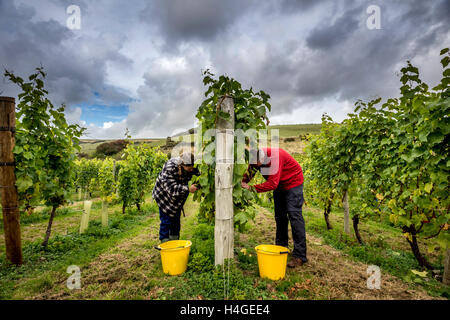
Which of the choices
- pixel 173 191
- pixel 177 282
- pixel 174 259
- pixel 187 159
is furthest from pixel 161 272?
pixel 187 159

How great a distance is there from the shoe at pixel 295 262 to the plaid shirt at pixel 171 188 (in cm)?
200

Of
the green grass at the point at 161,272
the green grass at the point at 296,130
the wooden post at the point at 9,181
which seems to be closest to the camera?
the green grass at the point at 161,272

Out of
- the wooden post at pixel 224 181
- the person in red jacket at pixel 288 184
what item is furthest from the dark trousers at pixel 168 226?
the person in red jacket at pixel 288 184

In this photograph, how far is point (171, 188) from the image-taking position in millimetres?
3674

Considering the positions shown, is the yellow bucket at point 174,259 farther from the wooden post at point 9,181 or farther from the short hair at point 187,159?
the wooden post at point 9,181

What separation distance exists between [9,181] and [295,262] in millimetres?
4737

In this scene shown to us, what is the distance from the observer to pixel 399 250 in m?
4.64

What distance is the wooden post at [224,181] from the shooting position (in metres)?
2.85

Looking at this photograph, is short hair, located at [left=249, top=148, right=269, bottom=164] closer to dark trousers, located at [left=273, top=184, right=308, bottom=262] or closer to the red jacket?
the red jacket

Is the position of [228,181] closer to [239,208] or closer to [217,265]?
[239,208]

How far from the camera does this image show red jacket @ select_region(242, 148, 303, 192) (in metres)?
3.38

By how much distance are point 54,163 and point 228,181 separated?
13.0 ft

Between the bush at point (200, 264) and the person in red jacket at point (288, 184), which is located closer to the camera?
the bush at point (200, 264)
